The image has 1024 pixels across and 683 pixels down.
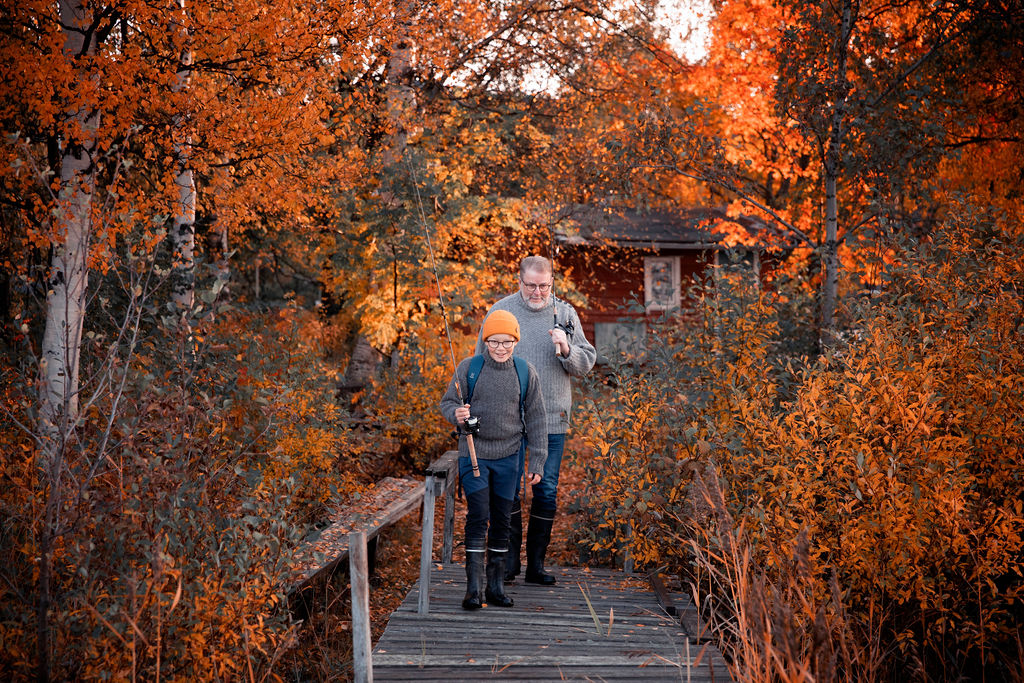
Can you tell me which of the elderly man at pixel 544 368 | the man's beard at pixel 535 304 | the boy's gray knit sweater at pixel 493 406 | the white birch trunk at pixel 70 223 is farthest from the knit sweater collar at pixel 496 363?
the white birch trunk at pixel 70 223

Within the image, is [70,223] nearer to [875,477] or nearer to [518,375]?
[518,375]

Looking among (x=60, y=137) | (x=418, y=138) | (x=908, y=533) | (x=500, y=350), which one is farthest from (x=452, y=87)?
(x=908, y=533)

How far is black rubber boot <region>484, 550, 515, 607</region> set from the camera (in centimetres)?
502

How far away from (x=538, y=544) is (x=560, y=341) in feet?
4.34

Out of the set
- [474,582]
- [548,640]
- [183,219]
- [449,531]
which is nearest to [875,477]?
[548,640]

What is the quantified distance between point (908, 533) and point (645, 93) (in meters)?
14.0

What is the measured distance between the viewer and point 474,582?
4945 millimetres

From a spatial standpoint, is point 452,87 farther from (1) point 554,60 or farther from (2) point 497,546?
(2) point 497,546

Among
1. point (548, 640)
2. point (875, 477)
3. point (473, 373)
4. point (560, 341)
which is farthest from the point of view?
point (560, 341)

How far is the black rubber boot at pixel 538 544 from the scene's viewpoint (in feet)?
18.3

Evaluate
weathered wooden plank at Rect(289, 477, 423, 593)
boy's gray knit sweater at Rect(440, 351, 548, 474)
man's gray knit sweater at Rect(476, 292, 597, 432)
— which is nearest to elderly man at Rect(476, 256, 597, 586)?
man's gray knit sweater at Rect(476, 292, 597, 432)

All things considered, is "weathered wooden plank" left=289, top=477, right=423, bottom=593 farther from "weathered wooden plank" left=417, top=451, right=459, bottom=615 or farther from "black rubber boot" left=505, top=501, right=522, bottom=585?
"black rubber boot" left=505, top=501, right=522, bottom=585

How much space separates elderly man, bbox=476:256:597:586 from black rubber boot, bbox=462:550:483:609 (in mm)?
603

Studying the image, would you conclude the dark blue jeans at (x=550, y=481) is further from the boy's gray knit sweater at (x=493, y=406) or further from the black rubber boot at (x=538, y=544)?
the boy's gray knit sweater at (x=493, y=406)
